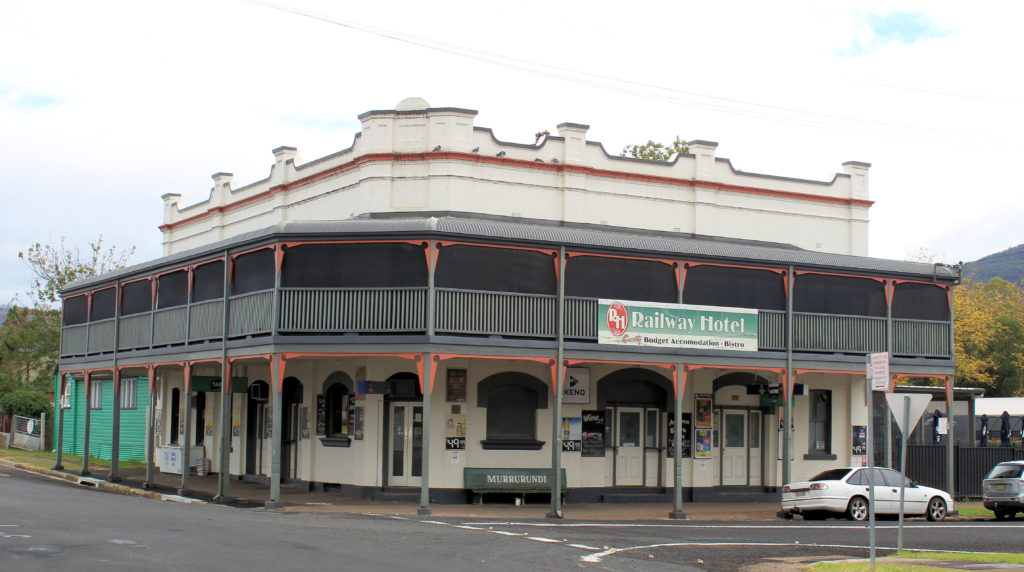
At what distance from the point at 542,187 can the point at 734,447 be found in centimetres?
843

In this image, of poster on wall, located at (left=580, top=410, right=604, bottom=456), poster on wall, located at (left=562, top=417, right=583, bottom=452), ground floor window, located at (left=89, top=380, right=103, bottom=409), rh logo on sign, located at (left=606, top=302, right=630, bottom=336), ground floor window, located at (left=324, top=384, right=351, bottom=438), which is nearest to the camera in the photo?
rh logo on sign, located at (left=606, top=302, right=630, bottom=336)

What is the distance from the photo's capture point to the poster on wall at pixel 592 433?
1054 inches

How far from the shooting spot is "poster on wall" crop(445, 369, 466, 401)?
82.7ft

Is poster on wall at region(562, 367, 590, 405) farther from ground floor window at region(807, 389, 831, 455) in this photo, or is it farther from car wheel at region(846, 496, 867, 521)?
ground floor window at region(807, 389, 831, 455)

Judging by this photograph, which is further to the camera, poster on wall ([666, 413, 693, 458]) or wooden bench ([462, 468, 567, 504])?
poster on wall ([666, 413, 693, 458])

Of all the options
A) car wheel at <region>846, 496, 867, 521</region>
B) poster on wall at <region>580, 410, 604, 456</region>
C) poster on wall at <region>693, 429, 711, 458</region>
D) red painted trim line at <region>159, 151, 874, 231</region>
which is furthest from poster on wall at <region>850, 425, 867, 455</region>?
poster on wall at <region>580, 410, 604, 456</region>

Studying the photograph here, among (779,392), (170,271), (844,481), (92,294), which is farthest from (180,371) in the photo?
(844,481)

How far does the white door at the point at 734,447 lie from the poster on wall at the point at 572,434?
4357 millimetres

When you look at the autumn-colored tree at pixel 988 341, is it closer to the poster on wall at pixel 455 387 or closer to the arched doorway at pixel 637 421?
the arched doorway at pixel 637 421

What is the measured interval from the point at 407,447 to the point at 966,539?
11784mm

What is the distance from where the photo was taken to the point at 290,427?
28.4 metres

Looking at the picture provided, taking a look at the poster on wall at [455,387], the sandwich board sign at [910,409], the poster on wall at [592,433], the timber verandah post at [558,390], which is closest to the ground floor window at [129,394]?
the poster on wall at [455,387]

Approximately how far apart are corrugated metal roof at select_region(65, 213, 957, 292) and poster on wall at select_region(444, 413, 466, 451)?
4451mm

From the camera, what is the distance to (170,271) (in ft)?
92.0
